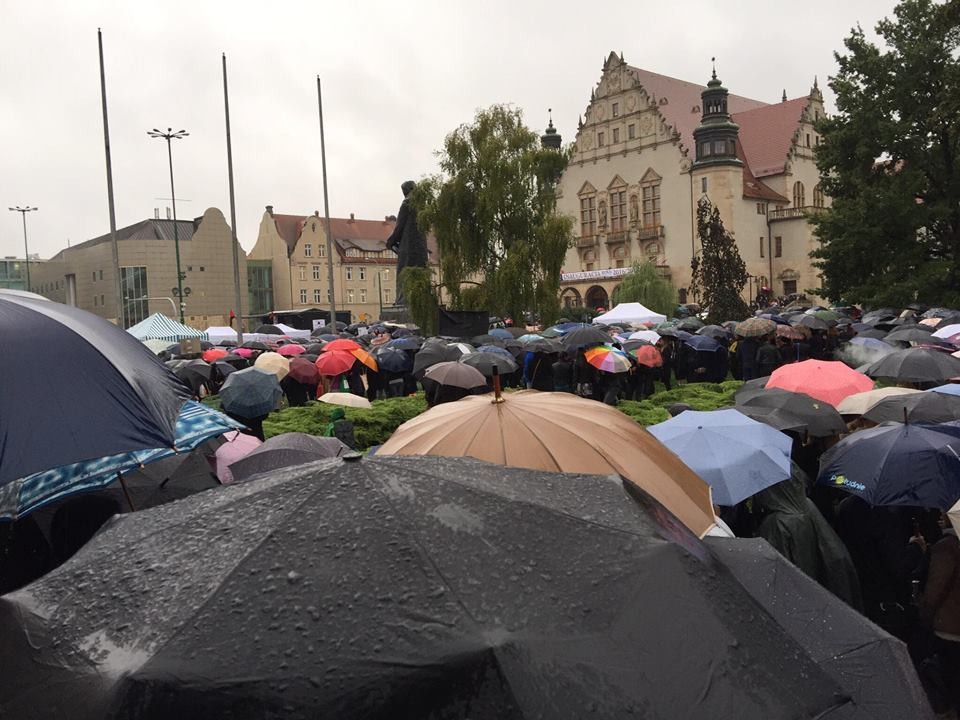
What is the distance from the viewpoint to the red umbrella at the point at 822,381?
8789mm

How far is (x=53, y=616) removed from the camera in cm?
202

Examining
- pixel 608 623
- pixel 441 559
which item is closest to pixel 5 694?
pixel 441 559

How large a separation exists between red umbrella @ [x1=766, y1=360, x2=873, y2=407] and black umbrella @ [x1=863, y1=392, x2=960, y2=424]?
1179mm

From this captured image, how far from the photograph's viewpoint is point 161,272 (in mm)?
69438

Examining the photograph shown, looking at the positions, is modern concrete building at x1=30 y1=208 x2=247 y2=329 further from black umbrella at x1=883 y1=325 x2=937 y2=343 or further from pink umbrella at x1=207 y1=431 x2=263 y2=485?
pink umbrella at x1=207 y1=431 x2=263 y2=485

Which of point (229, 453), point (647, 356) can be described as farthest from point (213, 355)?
point (229, 453)

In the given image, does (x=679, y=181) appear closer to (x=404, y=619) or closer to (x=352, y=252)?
(x=352, y=252)

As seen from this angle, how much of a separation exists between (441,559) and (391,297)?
3444 inches

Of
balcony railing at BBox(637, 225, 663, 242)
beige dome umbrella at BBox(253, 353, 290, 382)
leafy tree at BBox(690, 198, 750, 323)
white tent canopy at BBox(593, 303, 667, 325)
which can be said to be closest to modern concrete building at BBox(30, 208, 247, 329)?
balcony railing at BBox(637, 225, 663, 242)

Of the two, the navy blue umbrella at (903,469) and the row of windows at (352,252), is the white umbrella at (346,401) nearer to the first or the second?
the navy blue umbrella at (903,469)

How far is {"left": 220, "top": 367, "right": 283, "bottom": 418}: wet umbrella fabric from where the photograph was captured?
30.6 ft

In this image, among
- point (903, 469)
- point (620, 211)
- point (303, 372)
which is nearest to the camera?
point (903, 469)

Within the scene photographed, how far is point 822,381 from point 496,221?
2540cm

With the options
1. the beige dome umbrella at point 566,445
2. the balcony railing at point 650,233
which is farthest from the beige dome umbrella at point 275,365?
the balcony railing at point 650,233
